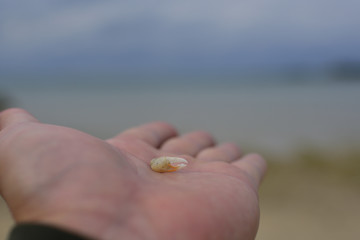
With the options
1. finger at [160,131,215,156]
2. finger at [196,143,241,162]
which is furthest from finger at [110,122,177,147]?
finger at [196,143,241,162]

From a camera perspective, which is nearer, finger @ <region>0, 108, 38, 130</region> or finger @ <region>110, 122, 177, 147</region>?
finger @ <region>0, 108, 38, 130</region>

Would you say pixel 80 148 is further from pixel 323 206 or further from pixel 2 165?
pixel 323 206

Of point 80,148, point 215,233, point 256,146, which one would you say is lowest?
point 256,146

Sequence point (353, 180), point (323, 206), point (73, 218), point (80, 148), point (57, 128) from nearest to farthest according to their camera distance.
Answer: point (73, 218)
point (80, 148)
point (57, 128)
point (323, 206)
point (353, 180)

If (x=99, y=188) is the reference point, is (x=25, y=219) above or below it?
below

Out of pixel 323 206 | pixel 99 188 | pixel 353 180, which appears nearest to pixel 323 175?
pixel 353 180

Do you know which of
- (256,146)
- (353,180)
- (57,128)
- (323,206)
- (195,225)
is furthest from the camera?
(256,146)

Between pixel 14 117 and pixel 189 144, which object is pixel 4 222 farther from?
pixel 189 144

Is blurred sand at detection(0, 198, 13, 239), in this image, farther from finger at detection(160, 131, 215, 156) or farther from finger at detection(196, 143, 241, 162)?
finger at detection(196, 143, 241, 162)
